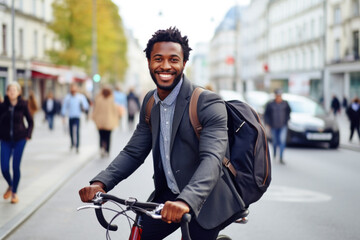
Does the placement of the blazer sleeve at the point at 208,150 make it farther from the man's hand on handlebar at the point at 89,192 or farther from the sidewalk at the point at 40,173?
the sidewalk at the point at 40,173

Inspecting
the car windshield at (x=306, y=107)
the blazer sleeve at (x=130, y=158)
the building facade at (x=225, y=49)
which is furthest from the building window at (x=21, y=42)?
the building facade at (x=225, y=49)

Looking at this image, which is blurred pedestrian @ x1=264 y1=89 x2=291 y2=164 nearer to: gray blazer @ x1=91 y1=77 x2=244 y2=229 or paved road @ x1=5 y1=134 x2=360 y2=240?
paved road @ x1=5 y1=134 x2=360 y2=240

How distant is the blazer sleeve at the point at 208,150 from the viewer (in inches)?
103

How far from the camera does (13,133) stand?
7.94m

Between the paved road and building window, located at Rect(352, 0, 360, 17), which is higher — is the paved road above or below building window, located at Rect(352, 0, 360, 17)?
below

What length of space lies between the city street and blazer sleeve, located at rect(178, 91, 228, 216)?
327 cm

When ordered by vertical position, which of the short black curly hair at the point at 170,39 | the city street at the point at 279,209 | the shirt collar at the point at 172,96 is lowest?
the city street at the point at 279,209

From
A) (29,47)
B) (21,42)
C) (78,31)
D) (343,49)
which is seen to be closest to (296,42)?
(343,49)

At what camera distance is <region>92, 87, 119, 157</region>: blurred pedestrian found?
13.4m

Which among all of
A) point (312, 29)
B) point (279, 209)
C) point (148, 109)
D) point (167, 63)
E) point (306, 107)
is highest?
point (312, 29)

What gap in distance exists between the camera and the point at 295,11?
5759cm

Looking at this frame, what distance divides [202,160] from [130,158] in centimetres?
58

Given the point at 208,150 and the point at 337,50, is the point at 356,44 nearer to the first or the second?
the point at 337,50

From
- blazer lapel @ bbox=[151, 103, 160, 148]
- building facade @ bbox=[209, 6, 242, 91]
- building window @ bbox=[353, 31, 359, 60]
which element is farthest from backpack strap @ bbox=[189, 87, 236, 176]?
building facade @ bbox=[209, 6, 242, 91]
